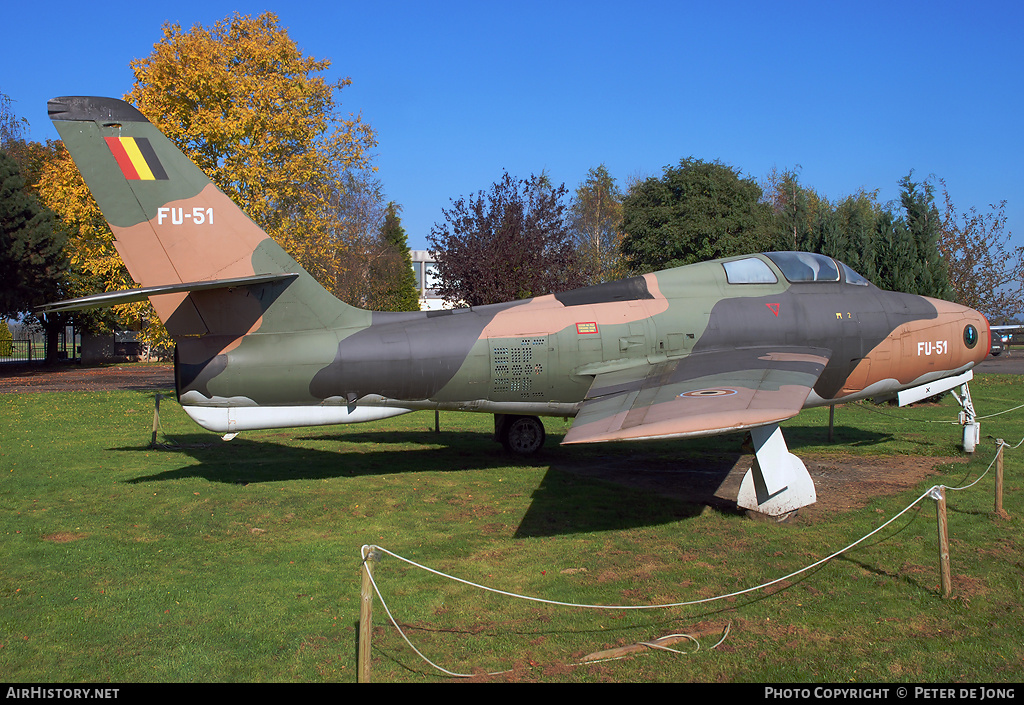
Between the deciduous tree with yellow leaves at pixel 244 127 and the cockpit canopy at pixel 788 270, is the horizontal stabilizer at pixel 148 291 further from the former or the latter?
the deciduous tree with yellow leaves at pixel 244 127

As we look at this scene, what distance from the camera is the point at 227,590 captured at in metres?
7.25

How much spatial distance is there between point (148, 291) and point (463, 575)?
17.2ft

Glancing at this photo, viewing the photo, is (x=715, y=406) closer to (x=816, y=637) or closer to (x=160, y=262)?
(x=816, y=637)

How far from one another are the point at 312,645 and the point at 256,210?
21.3m

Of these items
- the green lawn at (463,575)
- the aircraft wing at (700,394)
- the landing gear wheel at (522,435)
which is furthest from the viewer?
the landing gear wheel at (522,435)

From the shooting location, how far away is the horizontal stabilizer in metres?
8.00

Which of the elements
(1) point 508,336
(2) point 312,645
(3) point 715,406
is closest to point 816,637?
(3) point 715,406

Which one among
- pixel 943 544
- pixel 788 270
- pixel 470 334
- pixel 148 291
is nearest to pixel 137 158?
pixel 148 291

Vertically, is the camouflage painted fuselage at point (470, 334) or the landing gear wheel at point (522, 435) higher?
the camouflage painted fuselage at point (470, 334)

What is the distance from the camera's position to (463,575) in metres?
7.80

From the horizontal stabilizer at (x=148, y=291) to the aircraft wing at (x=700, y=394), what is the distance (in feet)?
17.0

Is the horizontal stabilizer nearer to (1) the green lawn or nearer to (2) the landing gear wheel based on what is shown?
(1) the green lawn

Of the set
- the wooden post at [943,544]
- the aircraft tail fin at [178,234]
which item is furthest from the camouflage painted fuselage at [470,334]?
the wooden post at [943,544]

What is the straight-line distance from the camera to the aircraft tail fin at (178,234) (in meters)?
9.95
